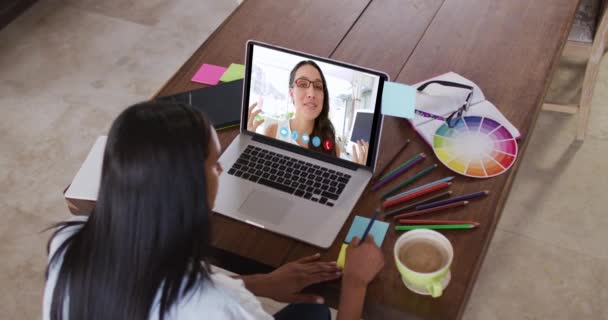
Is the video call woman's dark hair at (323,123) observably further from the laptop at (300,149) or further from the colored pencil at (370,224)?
the colored pencil at (370,224)

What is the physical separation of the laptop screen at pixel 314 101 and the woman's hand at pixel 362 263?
228 mm

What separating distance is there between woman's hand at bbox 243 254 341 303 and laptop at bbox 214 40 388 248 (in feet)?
0.18

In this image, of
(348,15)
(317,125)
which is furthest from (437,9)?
(317,125)

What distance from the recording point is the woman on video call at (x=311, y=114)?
1.27m

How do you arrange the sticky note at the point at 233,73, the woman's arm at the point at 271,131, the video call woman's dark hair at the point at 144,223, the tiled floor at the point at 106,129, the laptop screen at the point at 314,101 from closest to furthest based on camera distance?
the video call woman's dark hair at the point at 144,223, the laptop screen at the point at 314,101, the woman's arm at the point at 271,131, the sticky note at the point at 233,73, the tiled floor at the point at 106,129

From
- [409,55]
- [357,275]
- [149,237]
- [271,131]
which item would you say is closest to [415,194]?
[357,275]

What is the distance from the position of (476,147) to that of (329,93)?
0.36 m

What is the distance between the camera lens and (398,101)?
1285 mm

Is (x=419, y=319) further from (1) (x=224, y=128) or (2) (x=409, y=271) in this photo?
(1) (x=224, y=128)

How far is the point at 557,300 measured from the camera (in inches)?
72.5

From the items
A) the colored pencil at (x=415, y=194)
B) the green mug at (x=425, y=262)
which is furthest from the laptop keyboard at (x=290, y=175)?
the green mug at (x=425, y=262)

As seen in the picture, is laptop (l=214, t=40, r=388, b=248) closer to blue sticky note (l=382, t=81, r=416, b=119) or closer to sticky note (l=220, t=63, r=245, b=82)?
blue sticky note (l=382, t=81, r=416, b=119)

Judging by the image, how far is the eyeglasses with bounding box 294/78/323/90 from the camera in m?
1.27

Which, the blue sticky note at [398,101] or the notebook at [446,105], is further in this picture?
the notebook at [446,105]
